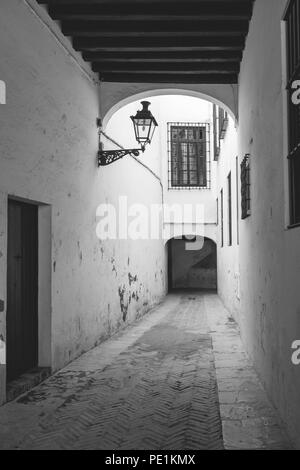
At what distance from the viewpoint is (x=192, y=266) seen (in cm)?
2144

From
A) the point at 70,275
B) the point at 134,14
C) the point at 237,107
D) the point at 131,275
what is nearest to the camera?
the point at 134,14

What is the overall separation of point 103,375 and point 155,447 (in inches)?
88.9

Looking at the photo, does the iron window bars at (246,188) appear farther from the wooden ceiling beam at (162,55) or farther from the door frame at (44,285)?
the door frame at (44,285)

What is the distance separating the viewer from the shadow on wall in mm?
21047

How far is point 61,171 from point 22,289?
5.28ft

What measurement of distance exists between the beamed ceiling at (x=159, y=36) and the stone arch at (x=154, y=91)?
0.16m

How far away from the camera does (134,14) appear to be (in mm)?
5445

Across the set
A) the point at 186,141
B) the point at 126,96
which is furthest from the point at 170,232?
the point at 126,96

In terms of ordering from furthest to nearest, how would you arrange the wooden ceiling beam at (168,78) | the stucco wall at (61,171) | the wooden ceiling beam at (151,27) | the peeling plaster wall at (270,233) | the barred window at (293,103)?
1. the wooden ceiling beam at (168,78)
2. the wooden ceiling beam at (151,27)
3. the stucco wall at (61,171)
4. the peeling plaster wall at (270,233)
5. the barred window at (293,103)

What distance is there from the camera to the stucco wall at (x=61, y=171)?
14.8ft

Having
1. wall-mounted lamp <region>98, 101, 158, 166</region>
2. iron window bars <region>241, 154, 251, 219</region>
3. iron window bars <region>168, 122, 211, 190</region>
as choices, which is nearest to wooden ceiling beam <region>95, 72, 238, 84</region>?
wall-mounted lamp <region>98, 101, 158, 166</region>

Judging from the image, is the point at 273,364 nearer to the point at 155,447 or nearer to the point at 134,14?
the point at 155,447

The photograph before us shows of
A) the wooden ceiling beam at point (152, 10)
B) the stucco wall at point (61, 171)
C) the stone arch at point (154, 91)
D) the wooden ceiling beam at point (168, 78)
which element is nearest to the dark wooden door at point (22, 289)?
the stucco wall at point (61, 171)

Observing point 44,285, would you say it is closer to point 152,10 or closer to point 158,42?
point 152,10
